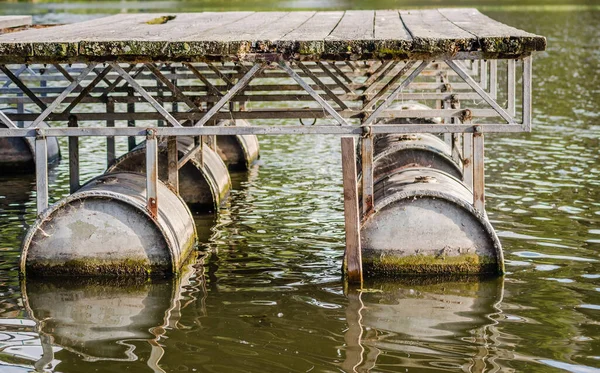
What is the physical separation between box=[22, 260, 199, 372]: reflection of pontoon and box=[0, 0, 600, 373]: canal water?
0.08 ft

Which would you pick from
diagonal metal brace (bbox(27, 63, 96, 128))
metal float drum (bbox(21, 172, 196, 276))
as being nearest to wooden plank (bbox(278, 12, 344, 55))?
diagonal metal brace (bbox(27, 63, 96, 128))

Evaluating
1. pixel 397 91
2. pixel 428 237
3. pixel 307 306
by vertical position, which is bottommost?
pixel 307 306

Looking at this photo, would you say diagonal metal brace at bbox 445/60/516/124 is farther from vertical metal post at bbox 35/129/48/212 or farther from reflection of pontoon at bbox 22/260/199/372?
vertical metal post at bbox 35/129/48/212

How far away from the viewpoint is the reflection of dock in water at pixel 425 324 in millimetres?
10078

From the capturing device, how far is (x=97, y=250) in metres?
13.2

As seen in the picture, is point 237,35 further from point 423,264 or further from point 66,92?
point 423,264

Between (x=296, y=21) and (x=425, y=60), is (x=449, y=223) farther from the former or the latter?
(x=296, y=21)

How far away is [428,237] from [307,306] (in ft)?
6.30

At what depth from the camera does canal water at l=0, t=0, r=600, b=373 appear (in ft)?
33.5

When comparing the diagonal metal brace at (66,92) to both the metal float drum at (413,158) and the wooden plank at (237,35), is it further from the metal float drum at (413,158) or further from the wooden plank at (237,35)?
the metal float drum at (413,158)

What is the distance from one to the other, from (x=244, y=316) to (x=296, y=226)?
5.27 m

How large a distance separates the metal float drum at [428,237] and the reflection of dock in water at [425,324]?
0.25m

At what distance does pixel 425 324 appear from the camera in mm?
11359

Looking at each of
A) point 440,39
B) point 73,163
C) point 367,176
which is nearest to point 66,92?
point 73,163
